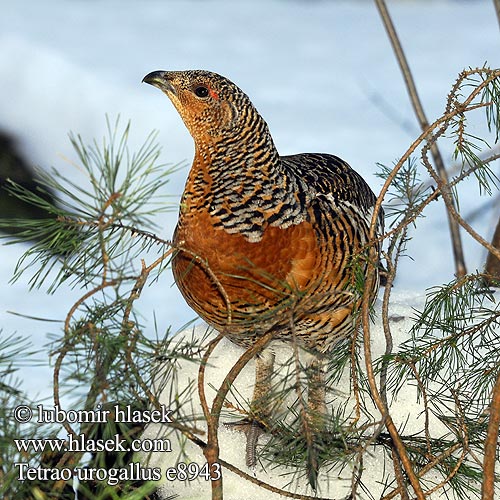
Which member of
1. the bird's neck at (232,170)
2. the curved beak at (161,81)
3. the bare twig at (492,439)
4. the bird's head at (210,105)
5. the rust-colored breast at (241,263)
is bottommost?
the bare twig at (492,439)

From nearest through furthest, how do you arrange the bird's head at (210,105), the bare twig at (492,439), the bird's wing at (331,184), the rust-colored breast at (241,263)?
the bare twig at (492,439) → the rust-colored breast at (241,263) → the bird's head at (210,105) → the bird's wing at (331,184)

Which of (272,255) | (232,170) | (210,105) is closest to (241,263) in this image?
(272,255)

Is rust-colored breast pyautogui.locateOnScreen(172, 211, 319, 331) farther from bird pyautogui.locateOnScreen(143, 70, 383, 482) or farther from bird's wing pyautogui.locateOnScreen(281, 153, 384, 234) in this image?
bird's wing pyautogui.locateOnScreen(281, 153, 384, 234)

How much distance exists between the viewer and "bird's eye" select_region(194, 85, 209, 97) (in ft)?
5.99

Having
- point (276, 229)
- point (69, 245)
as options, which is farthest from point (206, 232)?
point (69, 245)

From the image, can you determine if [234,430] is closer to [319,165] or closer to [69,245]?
[319,165]

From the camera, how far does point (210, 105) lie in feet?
5.95

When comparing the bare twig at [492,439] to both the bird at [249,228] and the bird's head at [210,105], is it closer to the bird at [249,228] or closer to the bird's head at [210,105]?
the bird at [249,228]

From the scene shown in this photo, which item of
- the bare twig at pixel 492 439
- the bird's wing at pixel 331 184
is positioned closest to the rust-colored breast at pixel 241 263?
the bird's wing at pixel 331 184

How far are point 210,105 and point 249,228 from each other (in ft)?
1.06

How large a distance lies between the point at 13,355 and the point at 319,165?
1.08 m

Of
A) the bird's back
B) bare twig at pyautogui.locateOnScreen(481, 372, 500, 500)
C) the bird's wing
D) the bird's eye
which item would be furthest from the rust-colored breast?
bare twig at pyautogui.locateOnScreen(481, 372, 500, 500)

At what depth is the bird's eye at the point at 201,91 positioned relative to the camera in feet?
5.99

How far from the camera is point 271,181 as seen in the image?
178cm
